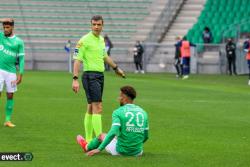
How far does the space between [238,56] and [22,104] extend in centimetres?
2488

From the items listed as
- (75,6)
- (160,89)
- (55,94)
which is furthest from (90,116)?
(75,6)

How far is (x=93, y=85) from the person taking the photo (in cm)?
1388

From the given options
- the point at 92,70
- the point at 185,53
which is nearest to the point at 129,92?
the point at 92,70

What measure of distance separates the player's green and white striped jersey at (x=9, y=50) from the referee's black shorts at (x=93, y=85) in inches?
113

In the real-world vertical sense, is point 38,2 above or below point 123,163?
above

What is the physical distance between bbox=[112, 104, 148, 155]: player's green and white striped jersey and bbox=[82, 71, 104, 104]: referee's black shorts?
5.60 ft

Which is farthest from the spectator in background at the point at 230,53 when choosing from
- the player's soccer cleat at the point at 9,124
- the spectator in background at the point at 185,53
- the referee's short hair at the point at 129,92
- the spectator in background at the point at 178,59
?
the referee's short hair at the point at 129,92

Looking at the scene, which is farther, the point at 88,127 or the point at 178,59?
the point at 178,59

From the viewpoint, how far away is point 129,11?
5312cm

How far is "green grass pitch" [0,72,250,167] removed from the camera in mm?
12105

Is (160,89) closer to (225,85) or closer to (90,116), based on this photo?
(225,85)

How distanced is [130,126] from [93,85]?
1.96 m

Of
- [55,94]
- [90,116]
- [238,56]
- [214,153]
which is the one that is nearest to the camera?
[214,153]

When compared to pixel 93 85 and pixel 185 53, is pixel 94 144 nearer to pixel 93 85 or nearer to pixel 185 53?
pixel 93 85
